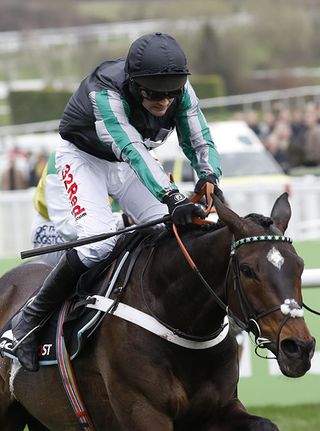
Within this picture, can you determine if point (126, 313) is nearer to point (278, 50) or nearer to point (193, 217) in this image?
point (193, 217)

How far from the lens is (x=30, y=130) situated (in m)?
30.8

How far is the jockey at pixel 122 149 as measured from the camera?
5129 mm

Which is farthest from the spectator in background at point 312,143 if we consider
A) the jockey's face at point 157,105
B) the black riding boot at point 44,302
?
the jockey's face at point 157,105

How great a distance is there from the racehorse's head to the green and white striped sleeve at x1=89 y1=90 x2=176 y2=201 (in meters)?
0.36

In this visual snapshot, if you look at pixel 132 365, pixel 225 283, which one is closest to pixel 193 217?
pixel 225 283

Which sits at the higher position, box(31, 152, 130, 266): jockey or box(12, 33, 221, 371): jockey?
box(12, 33, 221, 371): jockey

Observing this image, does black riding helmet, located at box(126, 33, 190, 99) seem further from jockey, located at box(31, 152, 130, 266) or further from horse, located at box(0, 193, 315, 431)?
jockey, located at box(31, 152, 130, 266)

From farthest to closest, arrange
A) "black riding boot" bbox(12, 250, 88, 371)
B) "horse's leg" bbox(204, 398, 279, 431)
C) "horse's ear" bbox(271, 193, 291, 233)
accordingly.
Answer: "black riding boot" bbox(12, 250, 88, 371)
"horse's leg" bbox(204, 398, 279, 431)
"horse's ear" bbox(271, 193, 291, 233)

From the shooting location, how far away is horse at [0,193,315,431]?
4637 mm

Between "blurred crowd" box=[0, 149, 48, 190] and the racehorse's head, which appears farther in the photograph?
"blurred crowd" box=[0, 149, 48, 190]

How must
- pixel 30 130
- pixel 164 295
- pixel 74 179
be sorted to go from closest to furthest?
pixel 164 295, pixel 74 179, pixel 30 130

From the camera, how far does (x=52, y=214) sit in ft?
24.6

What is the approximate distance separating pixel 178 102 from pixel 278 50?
131 ft

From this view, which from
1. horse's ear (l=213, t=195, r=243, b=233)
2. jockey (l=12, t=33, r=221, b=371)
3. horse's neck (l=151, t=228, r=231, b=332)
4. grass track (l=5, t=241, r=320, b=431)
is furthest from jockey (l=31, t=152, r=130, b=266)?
horse's ear (l=213, t=195, r=243, b=233)
